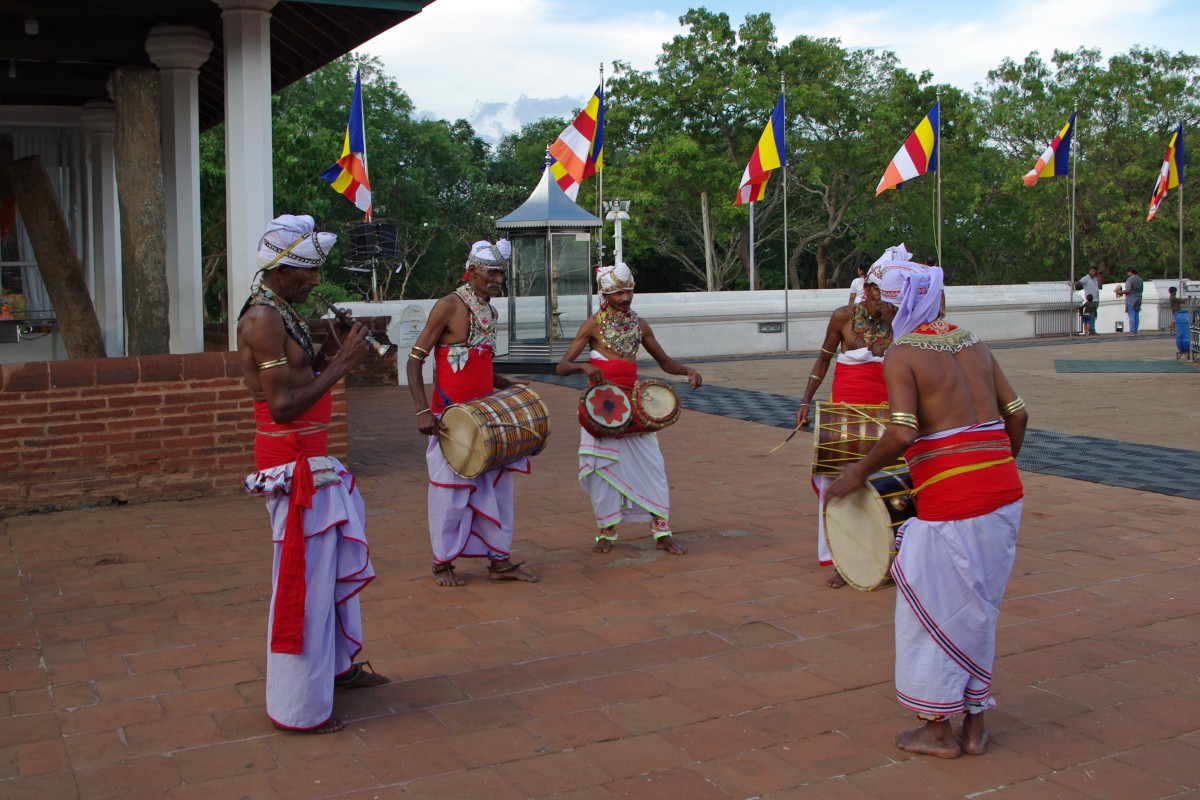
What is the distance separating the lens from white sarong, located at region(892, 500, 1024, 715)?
150 inches

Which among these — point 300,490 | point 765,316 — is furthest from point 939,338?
point 765,316

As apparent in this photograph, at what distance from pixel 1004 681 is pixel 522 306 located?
13.8 metres

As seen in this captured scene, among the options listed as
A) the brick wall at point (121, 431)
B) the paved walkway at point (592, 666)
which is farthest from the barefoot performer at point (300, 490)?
the brick wall at point (121, 431)

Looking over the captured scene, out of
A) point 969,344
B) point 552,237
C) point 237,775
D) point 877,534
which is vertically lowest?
point 237,775

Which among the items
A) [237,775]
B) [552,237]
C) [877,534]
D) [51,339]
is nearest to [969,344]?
[877,534]

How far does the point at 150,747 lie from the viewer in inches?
159

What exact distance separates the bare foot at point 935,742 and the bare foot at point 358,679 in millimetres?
1997

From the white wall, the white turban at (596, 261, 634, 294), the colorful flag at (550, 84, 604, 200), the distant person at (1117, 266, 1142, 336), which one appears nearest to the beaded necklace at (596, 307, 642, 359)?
the white turban at (596, 261, 634, 294)

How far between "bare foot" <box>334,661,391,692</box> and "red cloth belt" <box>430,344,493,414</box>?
6.19 feet

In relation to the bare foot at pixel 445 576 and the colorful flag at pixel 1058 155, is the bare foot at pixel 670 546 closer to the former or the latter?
the bare foot at pixel 445 576

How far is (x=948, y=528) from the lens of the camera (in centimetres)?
383

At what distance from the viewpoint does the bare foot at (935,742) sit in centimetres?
388

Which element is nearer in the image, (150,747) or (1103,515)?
(150,747)

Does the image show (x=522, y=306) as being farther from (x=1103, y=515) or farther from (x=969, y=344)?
(x=969, y=344)
